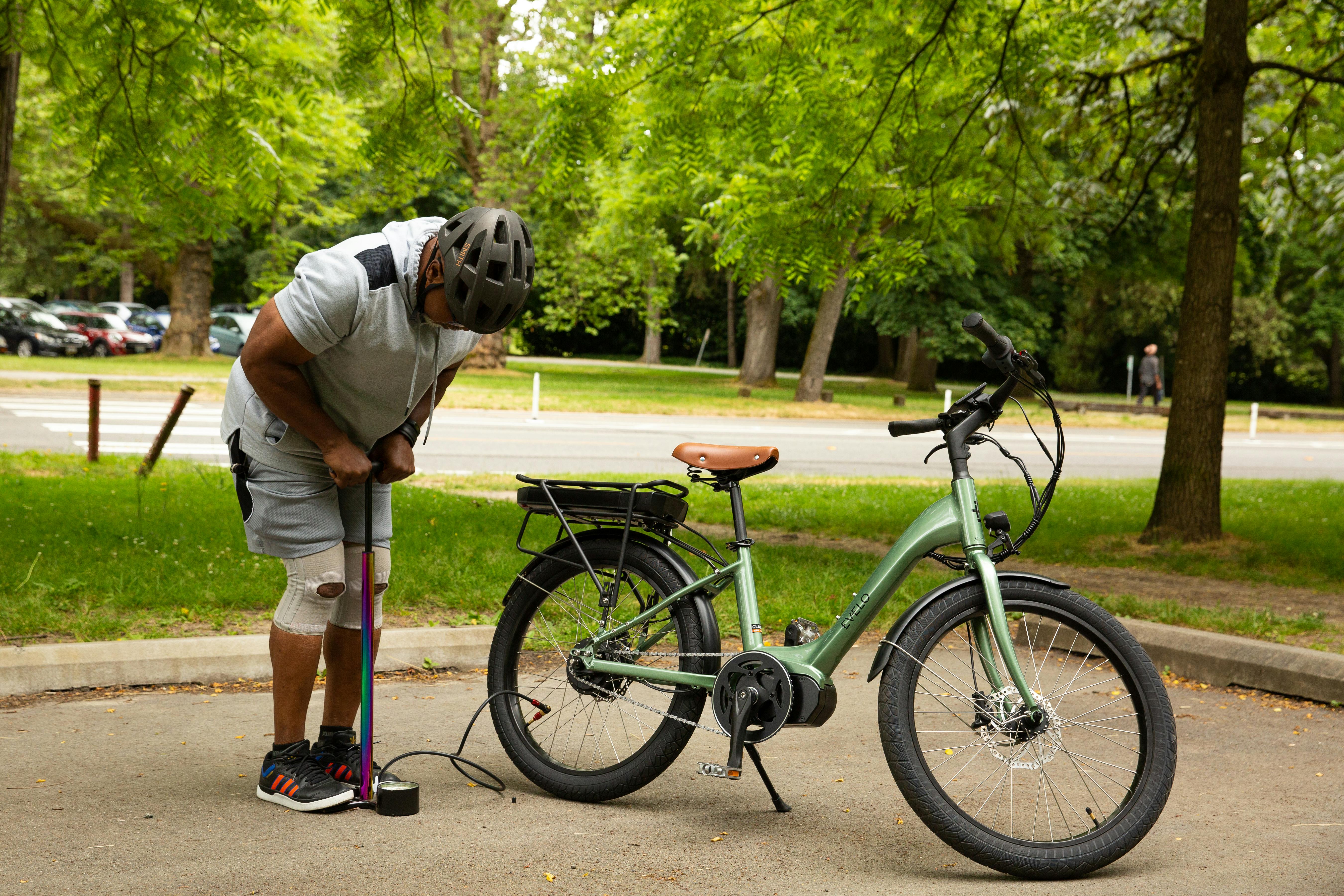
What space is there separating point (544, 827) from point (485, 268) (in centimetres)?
163

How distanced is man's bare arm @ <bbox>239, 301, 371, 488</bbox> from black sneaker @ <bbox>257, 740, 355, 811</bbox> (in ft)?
2.80

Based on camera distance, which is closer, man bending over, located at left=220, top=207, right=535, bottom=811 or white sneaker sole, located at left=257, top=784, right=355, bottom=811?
man bending over, located at left=220, top=207, right=535, bottom=811

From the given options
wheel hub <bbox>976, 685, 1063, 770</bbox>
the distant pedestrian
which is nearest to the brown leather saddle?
wheel hub <bbox>976, 685, 1063, 770</bbox>

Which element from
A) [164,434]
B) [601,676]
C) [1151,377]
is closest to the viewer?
[601,676]

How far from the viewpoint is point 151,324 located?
1556 inches

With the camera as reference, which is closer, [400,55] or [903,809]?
[903,809]

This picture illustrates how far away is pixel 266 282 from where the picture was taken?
20.3 m

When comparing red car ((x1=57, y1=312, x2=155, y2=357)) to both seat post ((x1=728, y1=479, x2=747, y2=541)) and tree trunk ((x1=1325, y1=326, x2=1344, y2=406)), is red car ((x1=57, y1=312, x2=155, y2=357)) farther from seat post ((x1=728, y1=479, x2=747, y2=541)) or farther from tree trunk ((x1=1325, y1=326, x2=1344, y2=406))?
tree trunk ((x1=1325, y1=326, x2=1344, y2=406))

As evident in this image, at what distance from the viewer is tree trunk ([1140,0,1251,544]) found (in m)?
9.11

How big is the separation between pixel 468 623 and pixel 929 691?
10.0 ft

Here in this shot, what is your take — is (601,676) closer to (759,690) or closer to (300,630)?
(759,690)

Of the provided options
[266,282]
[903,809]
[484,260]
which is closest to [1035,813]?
[903,809]

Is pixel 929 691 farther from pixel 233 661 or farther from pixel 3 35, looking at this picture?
pixel 3 35

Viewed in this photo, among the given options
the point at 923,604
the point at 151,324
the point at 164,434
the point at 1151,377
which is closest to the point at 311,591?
the point at 923,604
